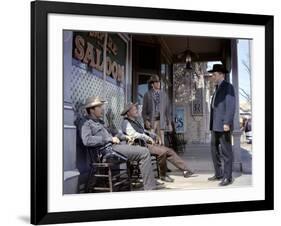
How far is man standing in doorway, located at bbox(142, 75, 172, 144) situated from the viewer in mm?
2984

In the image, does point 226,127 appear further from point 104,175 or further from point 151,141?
point 104,175

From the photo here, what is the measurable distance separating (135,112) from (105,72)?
0.90 feet

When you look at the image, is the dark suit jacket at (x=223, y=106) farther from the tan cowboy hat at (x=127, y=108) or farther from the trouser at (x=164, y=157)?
the tan cowboy hat at (x=127, y=108)

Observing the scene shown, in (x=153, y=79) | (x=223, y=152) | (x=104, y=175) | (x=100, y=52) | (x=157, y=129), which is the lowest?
(x=104, y=175)

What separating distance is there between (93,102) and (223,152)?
0.83 metres

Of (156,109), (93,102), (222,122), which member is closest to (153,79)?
(156,109)

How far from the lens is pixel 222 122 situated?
3119 mm

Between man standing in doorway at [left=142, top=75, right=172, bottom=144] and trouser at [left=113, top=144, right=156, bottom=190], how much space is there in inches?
5.2

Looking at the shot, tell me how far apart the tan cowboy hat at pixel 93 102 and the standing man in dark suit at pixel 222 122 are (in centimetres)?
68

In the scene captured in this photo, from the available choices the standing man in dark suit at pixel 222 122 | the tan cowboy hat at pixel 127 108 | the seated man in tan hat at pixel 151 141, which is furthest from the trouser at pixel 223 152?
the tan cowboy hat at pixel 127 108

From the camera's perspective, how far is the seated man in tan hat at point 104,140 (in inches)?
111

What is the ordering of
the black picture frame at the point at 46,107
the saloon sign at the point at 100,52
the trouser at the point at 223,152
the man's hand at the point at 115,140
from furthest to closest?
the trouser at the point at 223,152 → the man's hand at the point at 115,140 → the saloon sign at the point at 100,52 → the black picture frame at the point at 46,107

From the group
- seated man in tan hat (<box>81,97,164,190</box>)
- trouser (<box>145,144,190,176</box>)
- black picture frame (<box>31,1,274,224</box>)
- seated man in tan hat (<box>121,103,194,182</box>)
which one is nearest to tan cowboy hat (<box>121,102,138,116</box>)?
seated man in tan hat (<box>121,103,194,182</box>)

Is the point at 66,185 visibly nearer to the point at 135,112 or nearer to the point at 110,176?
the point at 110,176
